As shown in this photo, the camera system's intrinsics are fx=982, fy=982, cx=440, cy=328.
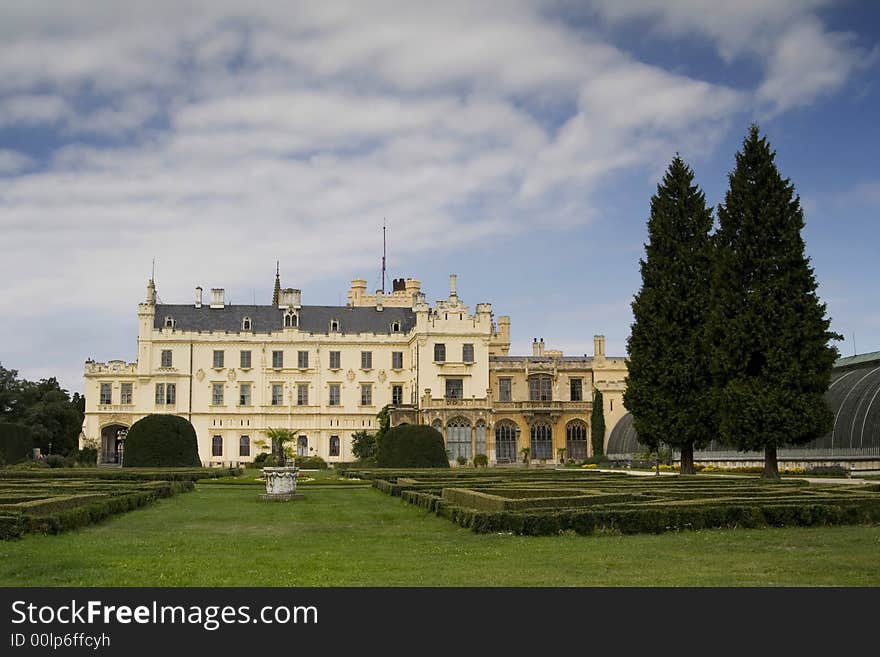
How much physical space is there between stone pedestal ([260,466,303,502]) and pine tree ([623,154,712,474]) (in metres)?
14.9

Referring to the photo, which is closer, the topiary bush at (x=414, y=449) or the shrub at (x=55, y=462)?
the topiary bush at (x=414, y=449)

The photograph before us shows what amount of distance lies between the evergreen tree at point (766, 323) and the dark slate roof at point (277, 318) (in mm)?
42210

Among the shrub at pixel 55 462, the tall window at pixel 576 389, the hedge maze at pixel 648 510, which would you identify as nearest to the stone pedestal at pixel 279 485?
the hedge maze at pixel 648 510

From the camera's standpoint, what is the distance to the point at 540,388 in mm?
70250

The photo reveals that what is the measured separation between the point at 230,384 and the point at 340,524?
53190 millimetres

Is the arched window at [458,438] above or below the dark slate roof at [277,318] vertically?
below

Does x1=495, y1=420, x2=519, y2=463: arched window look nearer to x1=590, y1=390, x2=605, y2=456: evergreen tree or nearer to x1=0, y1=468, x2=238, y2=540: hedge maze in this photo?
x1=590, y1=390, x2=605, y2=456: evergreen tree

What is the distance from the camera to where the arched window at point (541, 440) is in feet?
225

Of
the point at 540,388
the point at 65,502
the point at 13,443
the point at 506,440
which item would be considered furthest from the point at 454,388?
the point at 65,502

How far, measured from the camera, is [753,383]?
104 ft

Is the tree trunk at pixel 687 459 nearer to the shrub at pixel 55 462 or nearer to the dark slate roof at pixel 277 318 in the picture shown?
the shrub at pixel 55 462

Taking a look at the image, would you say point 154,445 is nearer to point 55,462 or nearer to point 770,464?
point 55,462
